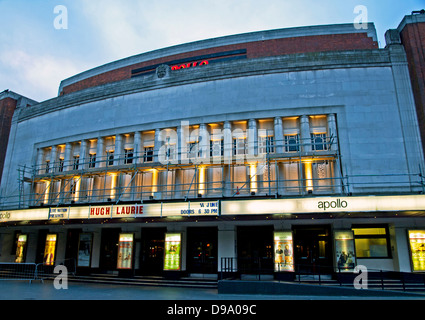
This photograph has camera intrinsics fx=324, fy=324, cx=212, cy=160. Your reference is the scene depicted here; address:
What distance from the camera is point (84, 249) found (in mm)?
21922

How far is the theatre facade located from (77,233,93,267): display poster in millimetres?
84

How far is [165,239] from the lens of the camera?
754 inches

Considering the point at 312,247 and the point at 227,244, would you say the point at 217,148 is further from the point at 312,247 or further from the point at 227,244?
the point at 312,247

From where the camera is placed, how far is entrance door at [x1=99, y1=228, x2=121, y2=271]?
21.6 m

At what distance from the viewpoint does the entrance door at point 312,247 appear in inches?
701

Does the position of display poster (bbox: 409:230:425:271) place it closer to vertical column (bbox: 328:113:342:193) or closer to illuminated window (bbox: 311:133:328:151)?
vertical column (bbox: 328:113:342:193)

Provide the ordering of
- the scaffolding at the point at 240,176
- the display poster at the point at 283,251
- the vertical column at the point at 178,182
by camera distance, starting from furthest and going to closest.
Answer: the vertical column at the point at 178,182, the scaffolding at the point at 240,176, the display poster at the point at 283,251

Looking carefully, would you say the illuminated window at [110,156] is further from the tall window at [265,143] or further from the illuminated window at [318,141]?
the illuminated window at [318,141]

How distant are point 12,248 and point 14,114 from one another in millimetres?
11633

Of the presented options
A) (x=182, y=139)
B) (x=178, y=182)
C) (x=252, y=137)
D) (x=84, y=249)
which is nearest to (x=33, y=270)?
(x=84, y=249)

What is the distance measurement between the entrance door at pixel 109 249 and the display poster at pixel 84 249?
2.58 ft

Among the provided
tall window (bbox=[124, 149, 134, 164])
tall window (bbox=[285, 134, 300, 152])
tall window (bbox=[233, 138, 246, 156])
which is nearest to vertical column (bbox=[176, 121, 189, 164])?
tall window (bbox=[233, 138, 246, 156])

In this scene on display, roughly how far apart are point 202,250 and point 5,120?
21966 millimetres

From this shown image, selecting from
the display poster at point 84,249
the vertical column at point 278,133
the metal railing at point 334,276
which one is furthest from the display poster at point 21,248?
the vertical column at point 278,133
